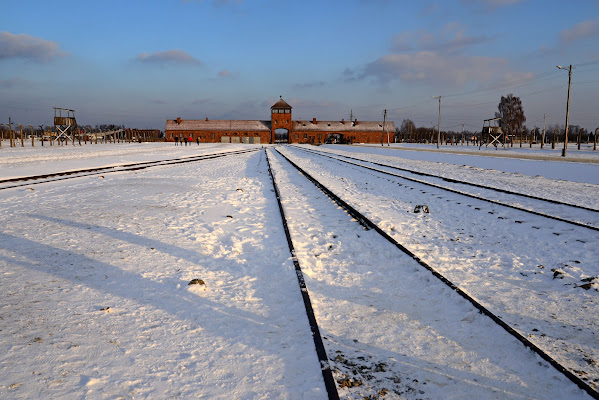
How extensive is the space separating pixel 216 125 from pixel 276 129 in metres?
15.3

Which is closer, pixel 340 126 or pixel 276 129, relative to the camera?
pixel 276 129

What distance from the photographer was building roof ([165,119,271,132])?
92.2 metres

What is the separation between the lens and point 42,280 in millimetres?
3969

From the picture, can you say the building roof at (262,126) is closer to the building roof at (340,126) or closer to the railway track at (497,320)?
the building roof at (340,126)

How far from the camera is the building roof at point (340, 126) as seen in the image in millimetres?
95125

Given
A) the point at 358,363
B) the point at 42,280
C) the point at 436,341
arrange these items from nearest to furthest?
the point at 358,363
the point at 436,341
the point at 42,280

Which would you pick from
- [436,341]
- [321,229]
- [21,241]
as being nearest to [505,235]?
[321,229]

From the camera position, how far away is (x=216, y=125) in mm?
93500

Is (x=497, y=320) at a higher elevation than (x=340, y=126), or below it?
below

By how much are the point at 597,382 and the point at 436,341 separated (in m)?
1.00

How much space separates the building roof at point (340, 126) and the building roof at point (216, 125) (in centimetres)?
867

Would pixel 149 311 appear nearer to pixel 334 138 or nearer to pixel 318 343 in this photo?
pixel 318 343

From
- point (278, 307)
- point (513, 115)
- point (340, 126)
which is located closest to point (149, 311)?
point (278, 307)

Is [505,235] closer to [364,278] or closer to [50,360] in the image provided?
[364,278]
